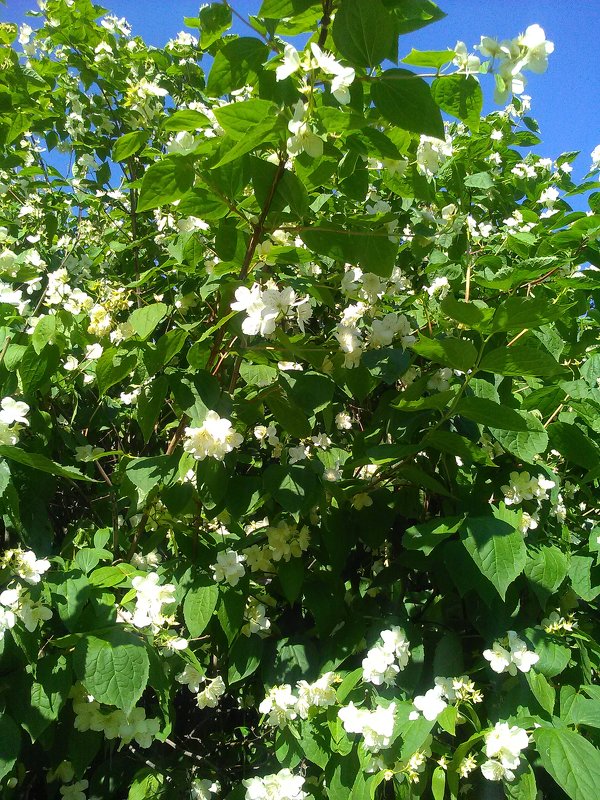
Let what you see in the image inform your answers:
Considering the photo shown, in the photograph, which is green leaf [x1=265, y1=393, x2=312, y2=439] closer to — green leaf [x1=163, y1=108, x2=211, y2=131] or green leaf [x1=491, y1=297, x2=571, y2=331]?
green leaf [x1=491, y1=297, x2=571, y2=331]

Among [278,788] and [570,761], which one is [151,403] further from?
[570,761]

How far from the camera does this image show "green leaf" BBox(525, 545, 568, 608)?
159 centimetres

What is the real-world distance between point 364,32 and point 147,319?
829 mm

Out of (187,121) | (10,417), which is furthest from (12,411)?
Result: (187,121)

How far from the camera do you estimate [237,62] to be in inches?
48.8

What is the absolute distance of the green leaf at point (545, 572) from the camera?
1.59m

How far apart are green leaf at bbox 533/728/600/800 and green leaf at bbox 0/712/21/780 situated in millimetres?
1125

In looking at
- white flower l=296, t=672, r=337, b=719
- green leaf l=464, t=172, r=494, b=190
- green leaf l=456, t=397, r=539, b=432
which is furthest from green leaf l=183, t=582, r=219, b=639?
green leaf l=464, t=172, r=494, b=190

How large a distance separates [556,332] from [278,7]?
1.22 meters

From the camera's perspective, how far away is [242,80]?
4.22 feet

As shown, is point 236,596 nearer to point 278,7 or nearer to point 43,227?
point 278,7

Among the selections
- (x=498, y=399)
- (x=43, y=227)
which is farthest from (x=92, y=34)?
(x=498, y=399)

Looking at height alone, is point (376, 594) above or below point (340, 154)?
below

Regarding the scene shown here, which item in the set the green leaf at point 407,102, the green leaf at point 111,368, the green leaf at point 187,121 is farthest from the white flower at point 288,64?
the green leaf at point 111,368
